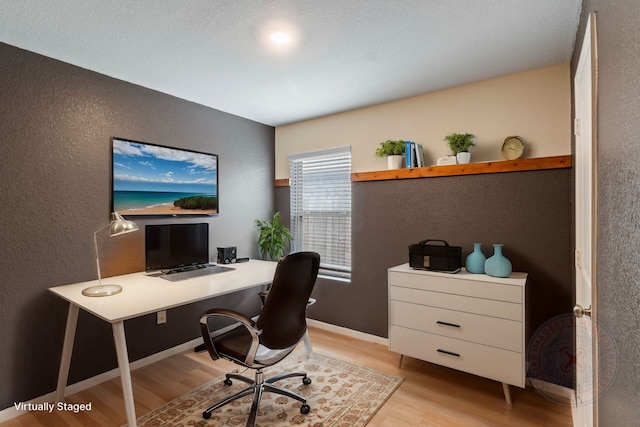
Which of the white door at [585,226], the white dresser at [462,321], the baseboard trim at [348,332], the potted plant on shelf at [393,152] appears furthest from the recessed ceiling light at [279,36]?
the baseboard trim at [348,332]

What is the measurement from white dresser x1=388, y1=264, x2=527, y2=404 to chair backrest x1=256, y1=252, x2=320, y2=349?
92cm

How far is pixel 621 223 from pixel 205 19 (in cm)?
207

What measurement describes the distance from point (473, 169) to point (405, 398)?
185 centimetres

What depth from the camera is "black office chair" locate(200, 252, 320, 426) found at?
1866 mm

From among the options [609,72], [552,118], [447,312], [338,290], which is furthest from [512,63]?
[338,290]

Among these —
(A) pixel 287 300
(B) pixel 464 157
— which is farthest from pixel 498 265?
(A) pixel 287 300

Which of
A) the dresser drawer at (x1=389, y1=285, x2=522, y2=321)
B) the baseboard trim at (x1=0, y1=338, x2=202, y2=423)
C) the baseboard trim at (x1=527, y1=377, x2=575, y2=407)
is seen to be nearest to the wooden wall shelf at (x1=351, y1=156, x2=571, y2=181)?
the dresser drawer at (x1=389, y1=285, x2=522, y2=321)

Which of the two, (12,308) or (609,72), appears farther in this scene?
(12,308)

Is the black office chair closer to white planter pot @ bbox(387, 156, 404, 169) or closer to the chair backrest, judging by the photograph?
the chair backrest

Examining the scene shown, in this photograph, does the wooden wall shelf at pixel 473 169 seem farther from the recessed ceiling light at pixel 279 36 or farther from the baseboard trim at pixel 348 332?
the baseboard trim at pixel 348 332

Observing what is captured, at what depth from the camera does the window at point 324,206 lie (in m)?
3.51

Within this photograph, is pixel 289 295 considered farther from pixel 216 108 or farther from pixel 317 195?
pixel 216 108

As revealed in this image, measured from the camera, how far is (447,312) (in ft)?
7.80

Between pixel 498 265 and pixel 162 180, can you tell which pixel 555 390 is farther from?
pixel 162 180
